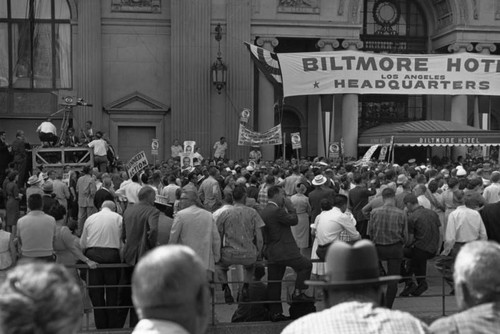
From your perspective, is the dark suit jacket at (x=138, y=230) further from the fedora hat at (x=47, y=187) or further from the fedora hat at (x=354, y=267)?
the fedora hat at (x=354, y=267)

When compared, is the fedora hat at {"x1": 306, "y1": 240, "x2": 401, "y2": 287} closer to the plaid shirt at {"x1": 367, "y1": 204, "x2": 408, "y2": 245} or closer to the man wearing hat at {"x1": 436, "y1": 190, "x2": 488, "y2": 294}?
the plaid shirt at {"x1": 367, "y1": 204, "x2": 408, "y2": 245}

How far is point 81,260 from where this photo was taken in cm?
875

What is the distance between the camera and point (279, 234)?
9422mm

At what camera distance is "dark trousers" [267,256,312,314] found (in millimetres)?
9320

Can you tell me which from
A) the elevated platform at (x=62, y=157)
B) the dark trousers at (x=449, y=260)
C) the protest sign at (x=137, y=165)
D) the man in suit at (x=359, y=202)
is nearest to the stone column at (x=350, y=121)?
the elevated platform at (x=62, y=157)

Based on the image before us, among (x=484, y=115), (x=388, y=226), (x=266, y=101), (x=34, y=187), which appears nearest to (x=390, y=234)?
(x=388, y=226)

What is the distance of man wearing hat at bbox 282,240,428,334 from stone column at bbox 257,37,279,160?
2625cm

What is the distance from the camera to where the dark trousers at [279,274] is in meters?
9.32

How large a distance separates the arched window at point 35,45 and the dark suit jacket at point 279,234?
22.3 m

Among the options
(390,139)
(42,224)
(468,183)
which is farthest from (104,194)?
(390,139)

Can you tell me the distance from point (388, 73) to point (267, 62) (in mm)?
4909

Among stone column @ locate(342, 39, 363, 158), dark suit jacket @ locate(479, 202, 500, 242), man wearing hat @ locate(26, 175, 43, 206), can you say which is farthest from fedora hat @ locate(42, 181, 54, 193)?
stone column @ locate(342, 39, 363, 158)

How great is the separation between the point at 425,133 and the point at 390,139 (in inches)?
54.6

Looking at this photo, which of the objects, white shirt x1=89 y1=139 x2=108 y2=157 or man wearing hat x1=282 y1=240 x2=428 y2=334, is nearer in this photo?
man wearing hat x1=282 y1=240 x2=428 y2=334
